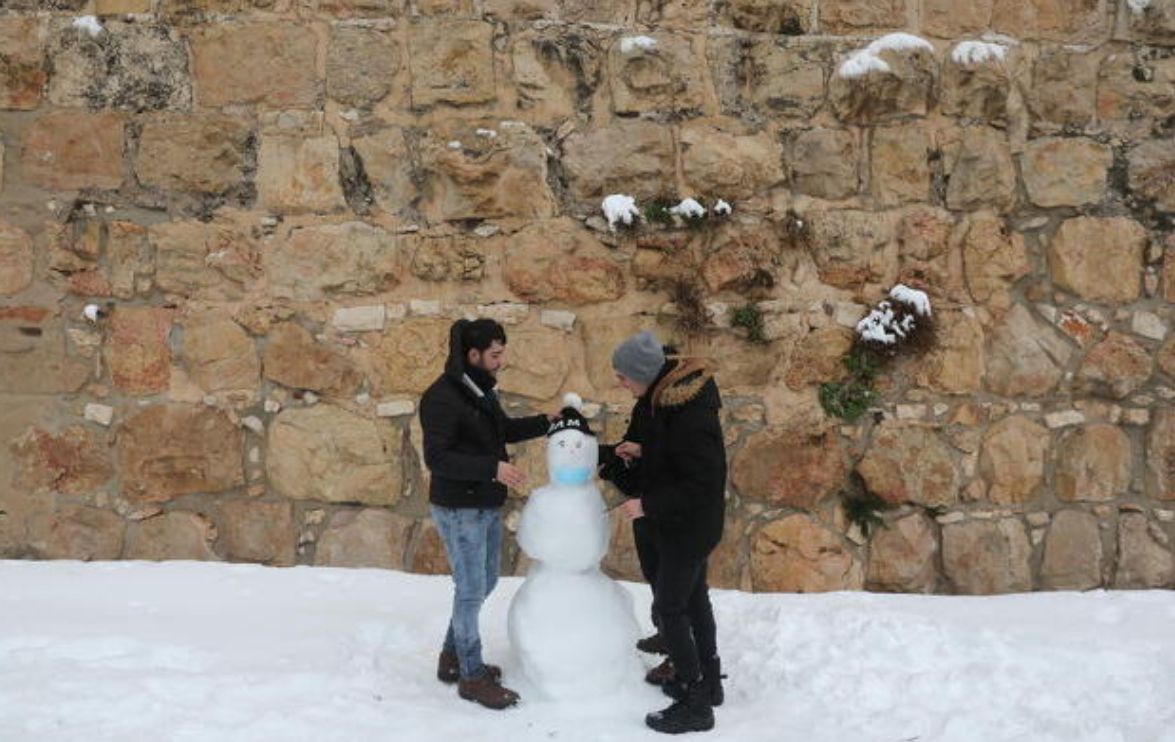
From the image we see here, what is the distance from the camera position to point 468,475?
355 cm

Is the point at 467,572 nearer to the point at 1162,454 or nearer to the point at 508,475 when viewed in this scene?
the point at 508,475

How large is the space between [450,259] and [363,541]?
1457 millimetres

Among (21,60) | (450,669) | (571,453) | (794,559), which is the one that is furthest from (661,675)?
(21,60)

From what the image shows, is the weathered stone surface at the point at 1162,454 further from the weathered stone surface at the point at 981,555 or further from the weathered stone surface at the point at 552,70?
the weathered stone surface at the point at 552,70

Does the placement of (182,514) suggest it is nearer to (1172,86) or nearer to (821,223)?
(821,223)

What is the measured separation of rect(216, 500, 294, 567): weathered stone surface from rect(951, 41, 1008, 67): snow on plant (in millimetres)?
3962

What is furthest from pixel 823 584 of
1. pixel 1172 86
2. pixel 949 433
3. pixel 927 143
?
pixel 1172 86

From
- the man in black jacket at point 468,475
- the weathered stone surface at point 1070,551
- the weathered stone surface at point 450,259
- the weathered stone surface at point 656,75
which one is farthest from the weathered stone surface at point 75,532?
the weathered stone surface at point 1070,551

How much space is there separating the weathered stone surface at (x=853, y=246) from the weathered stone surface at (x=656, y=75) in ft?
2.76

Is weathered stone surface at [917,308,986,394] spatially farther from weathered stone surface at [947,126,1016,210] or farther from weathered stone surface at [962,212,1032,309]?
weathered stone surface at [947,126,1016,210]

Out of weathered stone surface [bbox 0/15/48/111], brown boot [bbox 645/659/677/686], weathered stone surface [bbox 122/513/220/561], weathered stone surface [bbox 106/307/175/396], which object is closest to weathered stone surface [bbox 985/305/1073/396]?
brown boot [bbox 645/659/677/686]

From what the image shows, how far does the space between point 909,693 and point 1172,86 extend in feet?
11.0

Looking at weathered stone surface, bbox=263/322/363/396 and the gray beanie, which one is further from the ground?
the gray beanie

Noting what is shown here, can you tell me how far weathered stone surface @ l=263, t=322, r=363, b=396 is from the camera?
16.0 feet
